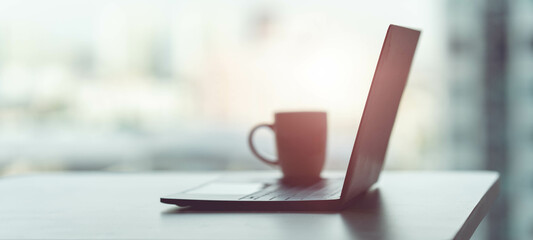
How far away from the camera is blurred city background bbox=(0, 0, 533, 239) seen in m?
2.83

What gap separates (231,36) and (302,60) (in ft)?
1.73

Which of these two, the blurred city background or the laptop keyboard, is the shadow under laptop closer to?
the laptop keyboard

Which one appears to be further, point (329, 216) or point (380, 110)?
point (380, 110)

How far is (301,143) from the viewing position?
0.88m

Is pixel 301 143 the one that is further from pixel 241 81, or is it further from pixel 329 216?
pixel 241 81

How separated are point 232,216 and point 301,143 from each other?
34 cm

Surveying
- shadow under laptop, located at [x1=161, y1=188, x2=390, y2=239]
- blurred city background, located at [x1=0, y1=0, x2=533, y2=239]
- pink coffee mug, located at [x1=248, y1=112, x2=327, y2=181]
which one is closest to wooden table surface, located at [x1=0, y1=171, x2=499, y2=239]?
shadow under laptop, located at [x1=161, y1=188, x2=390, y2=239]

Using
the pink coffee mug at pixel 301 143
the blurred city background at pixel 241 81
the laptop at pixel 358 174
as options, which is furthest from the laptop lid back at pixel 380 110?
the blurred city background at pixel 241 81

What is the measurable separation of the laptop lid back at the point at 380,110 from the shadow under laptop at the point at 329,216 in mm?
27

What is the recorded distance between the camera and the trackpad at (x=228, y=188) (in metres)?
0.68

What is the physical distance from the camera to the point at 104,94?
3.68 m

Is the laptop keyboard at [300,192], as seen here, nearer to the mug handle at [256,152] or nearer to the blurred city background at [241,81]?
the mug handle at [256,152]

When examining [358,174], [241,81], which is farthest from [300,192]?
[241,81]

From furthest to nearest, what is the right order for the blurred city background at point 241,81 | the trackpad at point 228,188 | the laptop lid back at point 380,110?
the blurred city background at point 241,81, the trackpad at point 228,188, the laptop lid back at point 380,110
